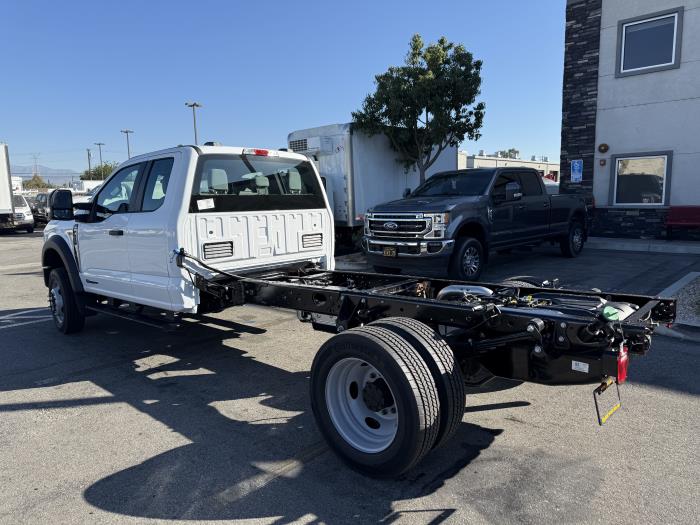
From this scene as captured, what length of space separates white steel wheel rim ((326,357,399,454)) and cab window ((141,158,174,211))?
110 inches

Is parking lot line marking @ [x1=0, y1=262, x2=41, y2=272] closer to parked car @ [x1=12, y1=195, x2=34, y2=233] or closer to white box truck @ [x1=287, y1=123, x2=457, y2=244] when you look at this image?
white box truck @ [x1=287, y1=123, x2=457, y2=244]

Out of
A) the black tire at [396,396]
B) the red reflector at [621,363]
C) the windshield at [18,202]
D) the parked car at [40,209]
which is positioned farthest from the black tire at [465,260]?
the parked car at [40,209]

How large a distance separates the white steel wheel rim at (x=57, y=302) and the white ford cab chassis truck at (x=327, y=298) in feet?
0.09

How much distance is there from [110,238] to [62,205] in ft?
3.60

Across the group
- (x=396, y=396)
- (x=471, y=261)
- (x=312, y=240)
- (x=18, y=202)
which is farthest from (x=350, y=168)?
(x=18, y=202)

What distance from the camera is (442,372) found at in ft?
10.5

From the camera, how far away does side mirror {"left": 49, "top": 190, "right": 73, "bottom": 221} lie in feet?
21.3

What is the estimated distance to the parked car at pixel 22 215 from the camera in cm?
2631

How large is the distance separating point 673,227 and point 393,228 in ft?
29.0

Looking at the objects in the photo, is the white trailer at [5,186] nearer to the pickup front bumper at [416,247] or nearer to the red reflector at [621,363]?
the pickup front bumper at [416,247]

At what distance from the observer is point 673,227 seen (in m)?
14.0

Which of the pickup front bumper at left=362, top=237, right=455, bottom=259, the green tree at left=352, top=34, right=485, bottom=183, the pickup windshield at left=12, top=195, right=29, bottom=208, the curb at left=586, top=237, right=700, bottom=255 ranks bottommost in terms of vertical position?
the curb at left=586, top=237, right=700, bottom=255

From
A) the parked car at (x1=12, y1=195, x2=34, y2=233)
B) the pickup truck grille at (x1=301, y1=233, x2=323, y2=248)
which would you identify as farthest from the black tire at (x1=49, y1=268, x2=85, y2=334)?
the parked car at (x1=12, y1=195, x2=34, y2=233)

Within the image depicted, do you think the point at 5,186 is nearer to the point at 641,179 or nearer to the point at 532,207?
the point at 532,207
